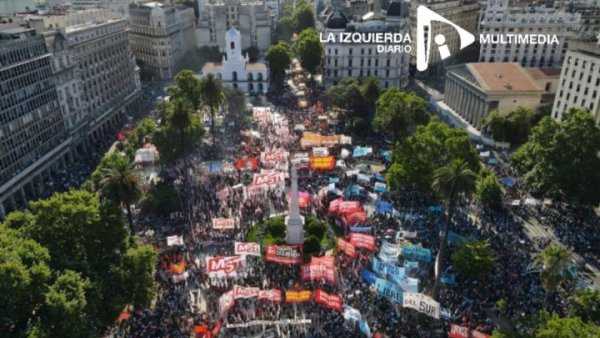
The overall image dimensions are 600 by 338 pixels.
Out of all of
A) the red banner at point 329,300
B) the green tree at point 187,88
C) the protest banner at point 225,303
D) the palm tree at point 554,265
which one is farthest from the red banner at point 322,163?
the green tree at point 187,88

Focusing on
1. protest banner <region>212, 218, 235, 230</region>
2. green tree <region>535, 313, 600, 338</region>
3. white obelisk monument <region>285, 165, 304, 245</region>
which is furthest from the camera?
white obelisk monument <region>285, 165, 304, 245</region>

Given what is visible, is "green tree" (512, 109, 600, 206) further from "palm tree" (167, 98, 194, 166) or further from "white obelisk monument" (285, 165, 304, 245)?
"palm tree" (167, 98, 194, 166)

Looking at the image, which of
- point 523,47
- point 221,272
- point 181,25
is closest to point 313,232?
point 221,272

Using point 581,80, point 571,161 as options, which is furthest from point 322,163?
point 581,80

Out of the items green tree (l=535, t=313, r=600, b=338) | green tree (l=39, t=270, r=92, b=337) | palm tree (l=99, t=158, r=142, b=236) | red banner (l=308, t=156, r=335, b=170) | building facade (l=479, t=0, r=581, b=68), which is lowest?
red banner (l=308, t=156, r=335, b=170)

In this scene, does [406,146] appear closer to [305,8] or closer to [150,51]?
[150,51]

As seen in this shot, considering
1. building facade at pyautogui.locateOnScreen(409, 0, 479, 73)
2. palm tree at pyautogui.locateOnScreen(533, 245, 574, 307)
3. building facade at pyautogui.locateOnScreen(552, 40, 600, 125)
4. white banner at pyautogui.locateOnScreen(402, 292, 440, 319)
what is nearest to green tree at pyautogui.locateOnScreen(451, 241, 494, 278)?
palm tree at pyautogui.locateOnScreen(533, 245, 574, 307)
